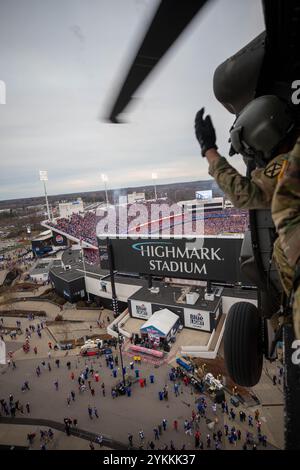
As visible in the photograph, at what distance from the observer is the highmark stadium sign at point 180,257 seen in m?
14.2

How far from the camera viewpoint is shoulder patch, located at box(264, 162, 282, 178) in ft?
5.18

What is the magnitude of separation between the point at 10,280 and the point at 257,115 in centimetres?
3502

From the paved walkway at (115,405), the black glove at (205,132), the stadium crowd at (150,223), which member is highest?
the black glove at (205,132)

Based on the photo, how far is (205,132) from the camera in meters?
2.11

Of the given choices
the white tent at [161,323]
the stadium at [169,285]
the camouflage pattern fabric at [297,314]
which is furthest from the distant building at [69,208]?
the camouflage pattern fabric at [297,314]

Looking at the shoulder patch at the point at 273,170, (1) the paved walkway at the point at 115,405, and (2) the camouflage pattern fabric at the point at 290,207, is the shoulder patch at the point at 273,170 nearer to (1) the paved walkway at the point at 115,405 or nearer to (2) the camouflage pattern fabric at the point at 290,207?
(2) the camouflage pattern fabric at the point at 290,207

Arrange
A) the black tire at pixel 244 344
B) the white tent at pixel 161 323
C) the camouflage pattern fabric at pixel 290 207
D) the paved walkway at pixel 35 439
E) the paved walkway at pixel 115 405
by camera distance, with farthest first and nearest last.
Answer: the white tent at pixel 161 323, the paved walkway at pixel 115 405, the paved walkway at pixel 35 439, the black tire at pixel 244 344, the camouflage pattern fabric at pixel 290 207

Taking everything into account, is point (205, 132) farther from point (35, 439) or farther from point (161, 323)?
point (161, 323)

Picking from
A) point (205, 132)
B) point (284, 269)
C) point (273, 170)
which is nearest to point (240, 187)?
point (273, 170)

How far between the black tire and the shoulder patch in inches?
64.1

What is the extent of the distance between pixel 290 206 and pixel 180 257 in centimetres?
1464

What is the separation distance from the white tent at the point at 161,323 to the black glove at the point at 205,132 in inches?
510

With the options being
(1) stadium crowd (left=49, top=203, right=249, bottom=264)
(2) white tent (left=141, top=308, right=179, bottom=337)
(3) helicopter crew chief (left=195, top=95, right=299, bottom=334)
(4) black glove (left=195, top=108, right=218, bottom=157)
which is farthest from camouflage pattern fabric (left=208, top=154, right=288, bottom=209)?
(1) stadium crowd (left=49, top=203, right=249, bottom=264)

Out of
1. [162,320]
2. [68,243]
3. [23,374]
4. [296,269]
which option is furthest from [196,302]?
[68,243]
